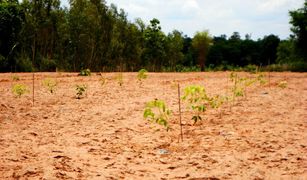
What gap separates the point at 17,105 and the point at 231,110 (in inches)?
149

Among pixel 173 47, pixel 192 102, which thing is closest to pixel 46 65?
pixel 192 102

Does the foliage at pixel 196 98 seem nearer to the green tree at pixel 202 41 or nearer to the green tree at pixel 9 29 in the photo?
the green tree at pixel 9 29

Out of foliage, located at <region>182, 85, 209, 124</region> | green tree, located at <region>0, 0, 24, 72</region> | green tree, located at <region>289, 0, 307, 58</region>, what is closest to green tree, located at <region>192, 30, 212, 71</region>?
green tree, located at <region>289, 0, 307, 58</region>

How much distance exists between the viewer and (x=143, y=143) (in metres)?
3.89

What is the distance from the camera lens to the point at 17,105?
585 centimetres

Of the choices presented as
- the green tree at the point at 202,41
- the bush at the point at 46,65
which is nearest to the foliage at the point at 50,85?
the bush at the point at 46,65

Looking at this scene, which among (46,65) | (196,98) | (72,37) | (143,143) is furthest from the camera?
(72,37)

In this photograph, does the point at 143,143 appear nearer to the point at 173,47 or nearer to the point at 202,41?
the point at 202,41

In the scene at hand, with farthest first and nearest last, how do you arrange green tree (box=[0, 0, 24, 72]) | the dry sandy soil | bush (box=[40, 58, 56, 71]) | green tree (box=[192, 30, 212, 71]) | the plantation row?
green tree (box=[192, 30, 212, 71])
bush (box=[40, 58, 56, 71])
green tree (box=[0, 0, 24, 72])
the plantation row
the dry sandy soil

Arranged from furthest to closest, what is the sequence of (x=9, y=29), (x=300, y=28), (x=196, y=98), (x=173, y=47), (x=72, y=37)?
1. (x=173, y=47)
2. (x=300, y=28)
3. (x=72, y=37)
4. (x=9, y=29)
5. (x=196, y=98)

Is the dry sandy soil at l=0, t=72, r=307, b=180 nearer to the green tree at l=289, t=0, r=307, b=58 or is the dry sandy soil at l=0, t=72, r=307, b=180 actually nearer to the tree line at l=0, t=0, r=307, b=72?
the tree line at l=0, t=0, r=307, b=72

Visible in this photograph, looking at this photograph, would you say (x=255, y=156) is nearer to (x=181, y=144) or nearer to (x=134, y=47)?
(x=181, y=144)

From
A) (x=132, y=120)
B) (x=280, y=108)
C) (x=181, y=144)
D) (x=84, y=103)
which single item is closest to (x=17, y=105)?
(x=84, y=103)

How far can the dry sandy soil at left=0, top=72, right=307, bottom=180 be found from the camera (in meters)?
2.99
